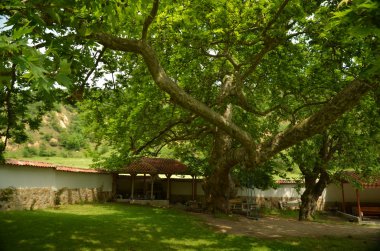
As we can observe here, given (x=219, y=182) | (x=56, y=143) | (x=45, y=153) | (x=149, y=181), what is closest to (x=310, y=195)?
(x=219, y=182)

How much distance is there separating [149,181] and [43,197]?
1347 cm

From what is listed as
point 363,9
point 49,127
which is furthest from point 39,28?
point 49,127

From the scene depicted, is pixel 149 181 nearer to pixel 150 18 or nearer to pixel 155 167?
pixel 155 167

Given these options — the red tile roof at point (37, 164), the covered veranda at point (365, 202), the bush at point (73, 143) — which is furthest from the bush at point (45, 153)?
the covered veranda at point (365, 202)

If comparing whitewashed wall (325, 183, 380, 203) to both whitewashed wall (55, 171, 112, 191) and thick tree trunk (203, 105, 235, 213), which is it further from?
whitewashed wall (55, 171, 112, 191)

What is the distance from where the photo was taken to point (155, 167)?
30.0 meters

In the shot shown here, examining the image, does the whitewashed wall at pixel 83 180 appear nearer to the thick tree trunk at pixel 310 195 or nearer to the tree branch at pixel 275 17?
the thick tree trunk at pixel 310 195

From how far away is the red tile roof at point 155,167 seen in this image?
2902cm

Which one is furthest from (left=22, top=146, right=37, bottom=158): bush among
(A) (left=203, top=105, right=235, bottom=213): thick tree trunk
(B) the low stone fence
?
(A) (left=203, top=105, right=235, bottom=213): thick tree trunk

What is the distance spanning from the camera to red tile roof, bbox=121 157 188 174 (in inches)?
1142

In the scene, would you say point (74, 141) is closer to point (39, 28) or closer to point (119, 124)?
point (119, 124)

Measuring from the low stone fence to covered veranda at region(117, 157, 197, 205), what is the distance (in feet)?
9.17

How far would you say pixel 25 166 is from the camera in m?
19.8

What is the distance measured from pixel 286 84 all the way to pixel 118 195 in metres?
20.7
